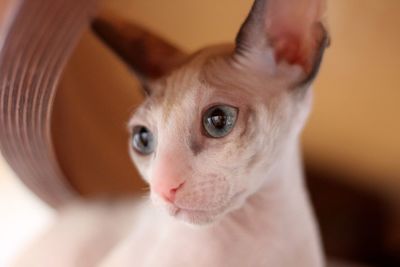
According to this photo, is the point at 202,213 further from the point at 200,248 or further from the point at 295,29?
the point at 295,29

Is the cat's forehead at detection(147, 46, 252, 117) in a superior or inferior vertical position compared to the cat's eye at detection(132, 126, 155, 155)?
superior

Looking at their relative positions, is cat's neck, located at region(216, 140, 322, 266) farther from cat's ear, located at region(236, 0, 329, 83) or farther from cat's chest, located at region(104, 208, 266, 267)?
cat's ear, located at region(236, 0, 329, 83)

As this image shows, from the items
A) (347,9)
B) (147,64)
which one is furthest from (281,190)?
(347,9)

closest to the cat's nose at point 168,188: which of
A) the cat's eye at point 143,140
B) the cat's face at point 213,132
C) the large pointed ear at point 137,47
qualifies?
the cat's face at point 213,132

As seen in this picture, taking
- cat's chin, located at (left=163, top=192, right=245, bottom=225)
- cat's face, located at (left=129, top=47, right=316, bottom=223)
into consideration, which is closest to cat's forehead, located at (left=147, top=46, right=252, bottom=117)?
cat's face, located at (left=129, top=47, right=316, bottom=223)

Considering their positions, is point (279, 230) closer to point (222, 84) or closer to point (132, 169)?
point (222, 84)

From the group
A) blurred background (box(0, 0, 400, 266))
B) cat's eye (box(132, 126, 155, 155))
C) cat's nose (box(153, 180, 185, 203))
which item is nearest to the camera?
cat's nose (box(153, 180, 185, 203))

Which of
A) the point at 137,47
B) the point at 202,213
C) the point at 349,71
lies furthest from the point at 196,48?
the point at 202,213
